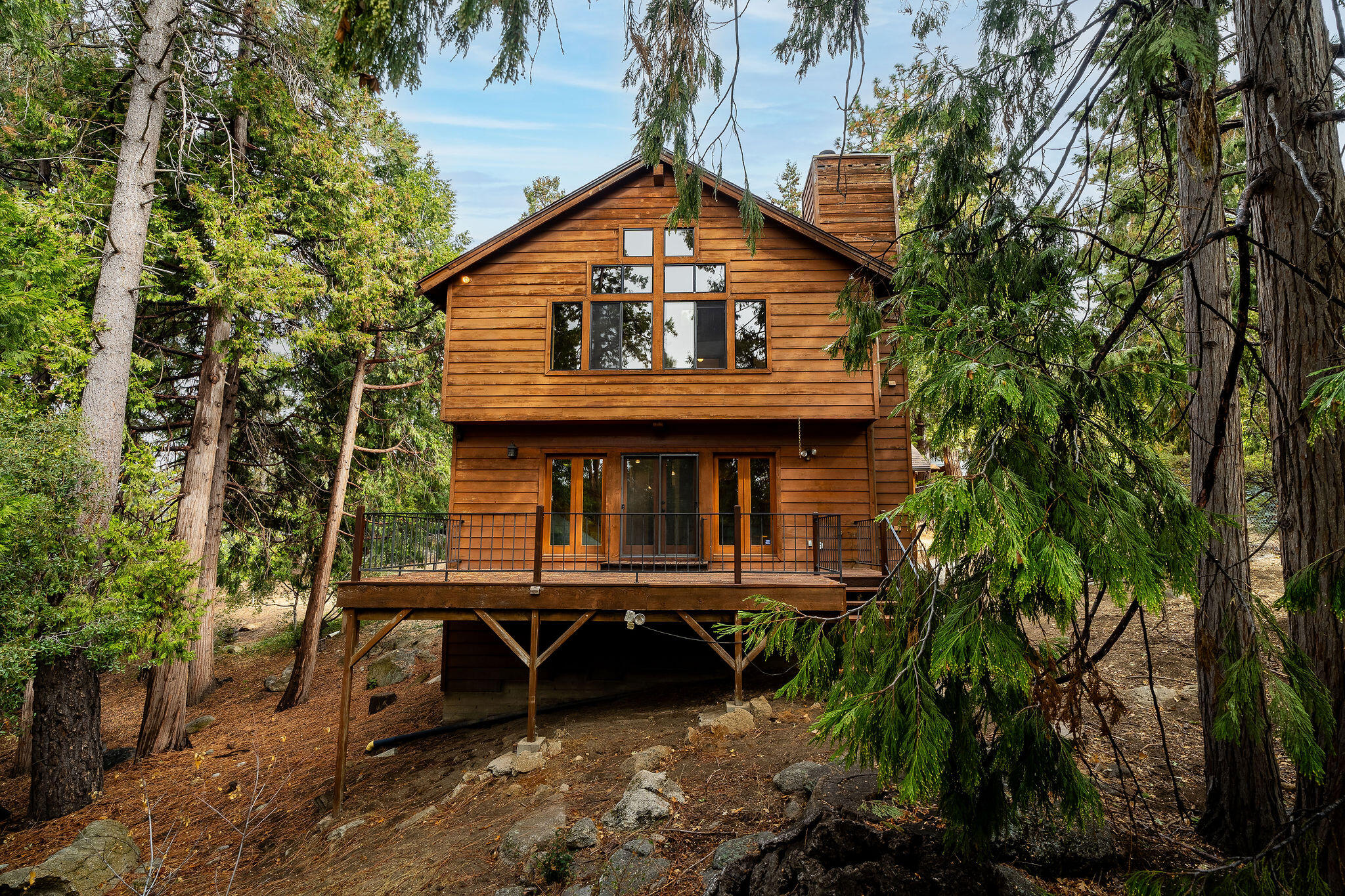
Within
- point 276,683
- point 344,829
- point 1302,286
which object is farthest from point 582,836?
point 276,683

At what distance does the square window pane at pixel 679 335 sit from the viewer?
10.1 meters

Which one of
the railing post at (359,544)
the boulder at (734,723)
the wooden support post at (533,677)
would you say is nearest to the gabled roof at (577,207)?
the railing post at (359,544)

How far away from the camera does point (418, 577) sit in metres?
7.99

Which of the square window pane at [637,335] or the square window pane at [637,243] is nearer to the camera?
the square window pane at [637,335]

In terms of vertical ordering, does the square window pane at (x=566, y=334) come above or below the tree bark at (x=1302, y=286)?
above

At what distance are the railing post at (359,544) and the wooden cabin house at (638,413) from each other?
1.79m

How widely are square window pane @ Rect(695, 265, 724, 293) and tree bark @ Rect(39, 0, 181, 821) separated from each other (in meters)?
7.86

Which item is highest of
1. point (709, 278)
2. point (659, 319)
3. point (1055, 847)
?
point (709, 278)

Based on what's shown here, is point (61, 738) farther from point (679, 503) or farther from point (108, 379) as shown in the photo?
point (679, 503)

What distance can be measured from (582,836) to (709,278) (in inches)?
309

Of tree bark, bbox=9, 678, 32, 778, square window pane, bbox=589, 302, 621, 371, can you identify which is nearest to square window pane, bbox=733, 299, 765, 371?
square window pane, bbox=589, 302, 621, 371

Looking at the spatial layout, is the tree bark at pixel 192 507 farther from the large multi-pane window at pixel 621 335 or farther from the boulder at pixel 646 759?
the boulder at pixel 646 759

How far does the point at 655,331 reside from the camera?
10.1 meters

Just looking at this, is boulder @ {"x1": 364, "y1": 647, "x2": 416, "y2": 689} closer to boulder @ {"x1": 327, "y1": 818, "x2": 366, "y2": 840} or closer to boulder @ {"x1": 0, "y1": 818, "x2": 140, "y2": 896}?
boulder @ {"x1": 0, "y1": 818, "x2": 140, "y2": 896}
